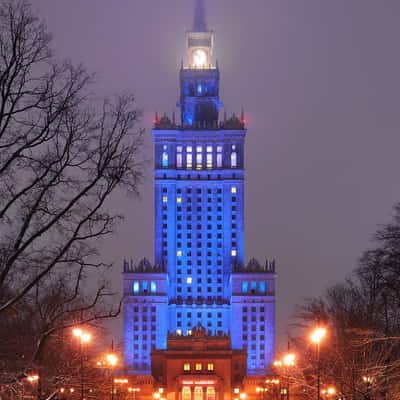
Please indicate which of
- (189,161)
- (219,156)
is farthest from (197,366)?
(219,156)

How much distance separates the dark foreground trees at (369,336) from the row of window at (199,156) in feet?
315

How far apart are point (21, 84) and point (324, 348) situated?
5359cm

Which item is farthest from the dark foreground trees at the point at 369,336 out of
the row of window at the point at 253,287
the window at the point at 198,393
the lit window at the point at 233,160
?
the lit window at the point at 233,160

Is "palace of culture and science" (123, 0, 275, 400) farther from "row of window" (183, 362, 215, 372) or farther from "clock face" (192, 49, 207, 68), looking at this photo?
"row of window" (183, 362, 215, 372)

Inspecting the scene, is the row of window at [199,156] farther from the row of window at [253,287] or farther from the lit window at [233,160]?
the row of window at [253,287]

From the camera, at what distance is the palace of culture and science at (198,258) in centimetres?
17150

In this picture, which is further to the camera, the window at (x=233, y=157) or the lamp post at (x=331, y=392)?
the window at (x=233, y=157)

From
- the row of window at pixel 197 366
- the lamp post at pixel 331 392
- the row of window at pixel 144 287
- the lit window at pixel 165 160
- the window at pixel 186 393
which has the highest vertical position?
the lit window at pixel 165 160

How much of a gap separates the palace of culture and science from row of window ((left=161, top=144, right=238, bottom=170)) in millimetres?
205

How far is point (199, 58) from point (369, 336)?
143 m

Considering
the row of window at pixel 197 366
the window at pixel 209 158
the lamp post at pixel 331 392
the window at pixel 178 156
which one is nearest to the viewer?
the lamp post at pixel 331 392

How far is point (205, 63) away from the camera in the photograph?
7687 inches

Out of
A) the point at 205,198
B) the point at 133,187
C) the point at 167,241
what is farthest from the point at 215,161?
the point at 133,187

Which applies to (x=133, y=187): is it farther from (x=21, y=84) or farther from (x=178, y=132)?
(x=178, y=132)
